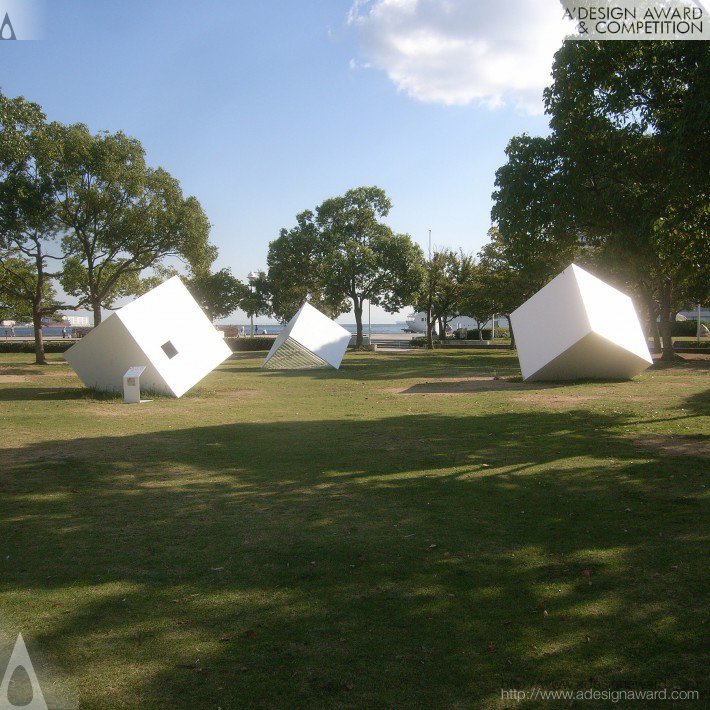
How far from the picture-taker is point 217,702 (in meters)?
3.53

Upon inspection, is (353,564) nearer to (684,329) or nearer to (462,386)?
(462,386)

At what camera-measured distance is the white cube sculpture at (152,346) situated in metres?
18.5

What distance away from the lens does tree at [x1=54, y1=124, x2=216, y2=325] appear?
29.7m

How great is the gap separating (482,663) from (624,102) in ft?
38.8

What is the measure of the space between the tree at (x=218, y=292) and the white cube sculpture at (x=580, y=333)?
114 feet

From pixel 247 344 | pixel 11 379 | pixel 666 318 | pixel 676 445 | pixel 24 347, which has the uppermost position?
pixel 666 318

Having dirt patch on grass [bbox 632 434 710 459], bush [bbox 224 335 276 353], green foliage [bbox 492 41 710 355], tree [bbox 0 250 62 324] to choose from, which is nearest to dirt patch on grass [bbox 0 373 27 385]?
tree [bbox 0 250 62 324]

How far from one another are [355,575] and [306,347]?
2533 cm

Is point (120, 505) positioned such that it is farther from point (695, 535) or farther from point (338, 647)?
point (695, 535)

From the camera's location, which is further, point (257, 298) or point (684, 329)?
point (684, 329)

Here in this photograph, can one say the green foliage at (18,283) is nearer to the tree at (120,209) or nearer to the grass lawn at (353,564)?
the tree at (120,209)

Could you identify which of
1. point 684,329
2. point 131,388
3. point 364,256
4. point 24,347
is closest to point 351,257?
point 364,256

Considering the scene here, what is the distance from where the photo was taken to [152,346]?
1862 centimetres

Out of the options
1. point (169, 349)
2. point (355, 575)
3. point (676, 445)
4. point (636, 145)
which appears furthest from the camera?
point (169, 349)
